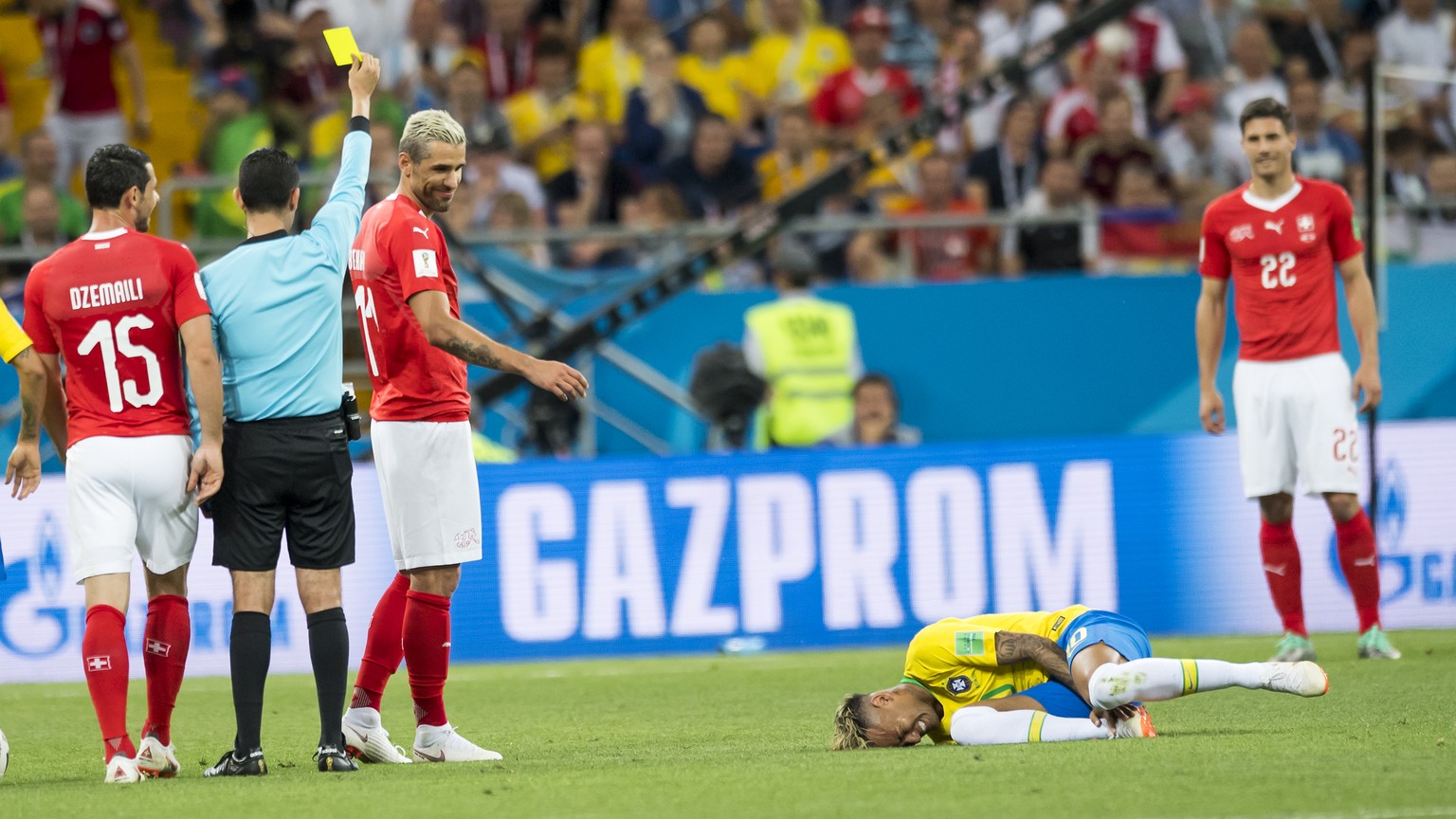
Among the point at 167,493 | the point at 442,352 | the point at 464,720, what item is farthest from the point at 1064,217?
the point at 167,493

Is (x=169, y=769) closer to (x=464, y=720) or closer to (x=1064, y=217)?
(x=464, y=720)

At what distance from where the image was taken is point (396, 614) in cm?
712

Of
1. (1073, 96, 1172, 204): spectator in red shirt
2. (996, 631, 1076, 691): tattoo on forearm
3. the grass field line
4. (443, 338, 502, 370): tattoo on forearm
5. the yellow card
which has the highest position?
(1073, 96, 1172, 204): spectator in red shirt

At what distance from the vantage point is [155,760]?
663cm

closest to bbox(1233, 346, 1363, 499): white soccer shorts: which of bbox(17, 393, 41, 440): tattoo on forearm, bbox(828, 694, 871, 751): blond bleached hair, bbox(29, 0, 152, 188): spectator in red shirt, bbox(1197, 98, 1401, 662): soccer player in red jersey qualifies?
bbox(1197, 98, 1401, 662): soccer player in red jersey

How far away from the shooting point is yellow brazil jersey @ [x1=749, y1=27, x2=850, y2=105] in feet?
52.3

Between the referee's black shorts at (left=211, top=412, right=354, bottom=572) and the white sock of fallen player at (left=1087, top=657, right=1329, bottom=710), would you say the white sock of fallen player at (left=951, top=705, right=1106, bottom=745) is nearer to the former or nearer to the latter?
the white sock of fallen player at (left=1087, top=657, right=1329, bottom=710)

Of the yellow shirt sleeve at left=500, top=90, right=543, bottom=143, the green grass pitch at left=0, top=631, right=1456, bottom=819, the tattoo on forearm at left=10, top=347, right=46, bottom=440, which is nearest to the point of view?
the green grass pitch at left=0, top=631, right=1456, bottom=819

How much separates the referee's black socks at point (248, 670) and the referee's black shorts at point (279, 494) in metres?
0.18

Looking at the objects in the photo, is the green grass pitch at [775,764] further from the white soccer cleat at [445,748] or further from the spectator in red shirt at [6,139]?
the spectator in red shirt at [6,139]

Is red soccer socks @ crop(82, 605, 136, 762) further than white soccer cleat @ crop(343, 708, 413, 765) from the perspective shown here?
No

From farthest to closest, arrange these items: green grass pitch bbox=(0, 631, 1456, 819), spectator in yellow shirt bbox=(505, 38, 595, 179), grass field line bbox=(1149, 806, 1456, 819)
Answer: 1. spectator in yellow shirt bbox=(505, 38, 595, 179)
2. green grass pitch bbox=(0, 631, 1456, 819)
3. grass field line bbox=(1149, 806, 1456, 819)

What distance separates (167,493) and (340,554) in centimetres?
58

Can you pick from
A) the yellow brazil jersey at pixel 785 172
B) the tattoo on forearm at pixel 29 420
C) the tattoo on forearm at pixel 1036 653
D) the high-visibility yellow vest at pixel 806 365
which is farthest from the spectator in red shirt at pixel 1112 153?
the tattoo on forearm at pixel 29 420
